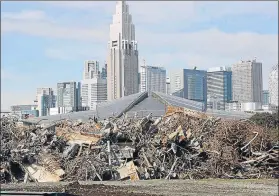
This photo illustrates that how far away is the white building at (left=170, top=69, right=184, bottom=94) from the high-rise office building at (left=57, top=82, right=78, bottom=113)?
16309 mm

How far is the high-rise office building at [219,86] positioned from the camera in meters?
81.0

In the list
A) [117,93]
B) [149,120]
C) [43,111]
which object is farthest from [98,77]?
[149,120]

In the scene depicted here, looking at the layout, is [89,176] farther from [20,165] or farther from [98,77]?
[98,77]

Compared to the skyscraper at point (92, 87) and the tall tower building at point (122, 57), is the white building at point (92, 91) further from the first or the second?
the tall tower building at point (122, 57)

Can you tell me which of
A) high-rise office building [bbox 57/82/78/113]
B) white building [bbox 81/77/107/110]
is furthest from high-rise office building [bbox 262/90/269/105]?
high-rise office building [bbox 57/82/78/113]

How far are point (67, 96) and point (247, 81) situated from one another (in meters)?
35.3

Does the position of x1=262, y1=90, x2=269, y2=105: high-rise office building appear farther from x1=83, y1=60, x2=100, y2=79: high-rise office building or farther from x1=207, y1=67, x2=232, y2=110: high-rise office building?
x1=83, y1=60, x2=100, y2=79: high-rise office building

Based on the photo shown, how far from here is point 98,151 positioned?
1722 centimetres

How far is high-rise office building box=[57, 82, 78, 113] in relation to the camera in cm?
6495

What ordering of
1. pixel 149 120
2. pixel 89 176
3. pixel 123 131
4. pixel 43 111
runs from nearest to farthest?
pixel 89 176 → pixel 123 131 → pixel 149 120 → pixel 43 111

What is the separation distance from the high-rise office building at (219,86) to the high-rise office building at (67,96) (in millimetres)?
22275

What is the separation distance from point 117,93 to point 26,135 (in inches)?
2041

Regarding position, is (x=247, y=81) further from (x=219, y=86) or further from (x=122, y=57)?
(x=122, y=57)

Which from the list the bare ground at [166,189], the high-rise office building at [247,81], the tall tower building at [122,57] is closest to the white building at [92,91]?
the tall tower building at [122,57]
